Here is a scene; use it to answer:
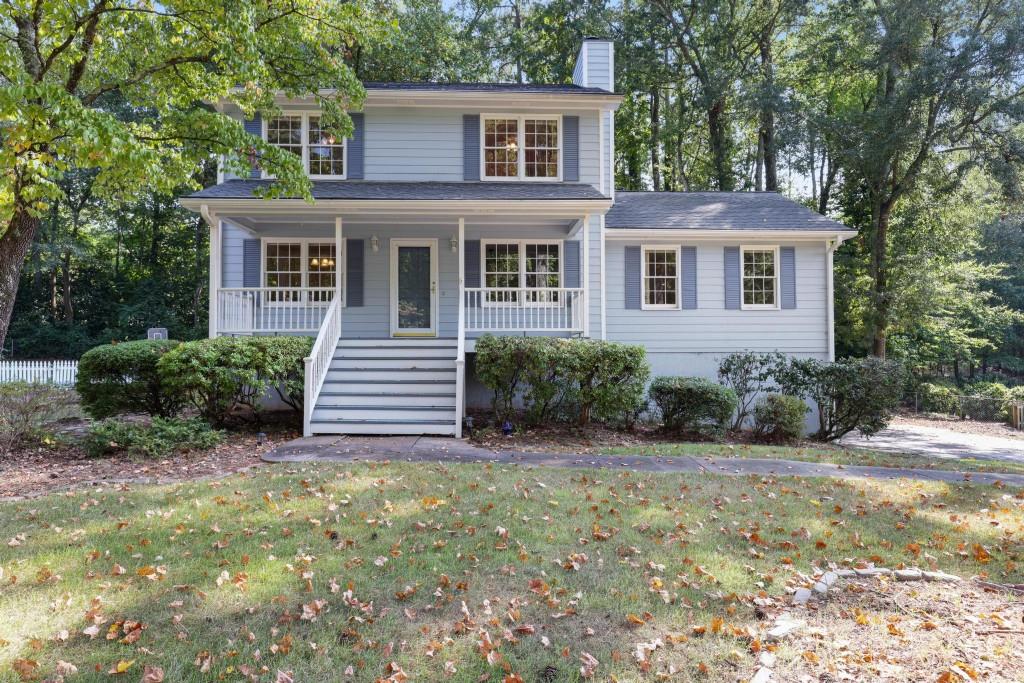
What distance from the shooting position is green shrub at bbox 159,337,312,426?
7.93m

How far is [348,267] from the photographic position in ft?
40.5

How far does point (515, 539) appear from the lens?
4.18 meters

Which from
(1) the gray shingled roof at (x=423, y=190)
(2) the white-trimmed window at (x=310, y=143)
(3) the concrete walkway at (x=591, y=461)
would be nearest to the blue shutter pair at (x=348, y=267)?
(1) the gray shingled roof at (x=423, y=190)

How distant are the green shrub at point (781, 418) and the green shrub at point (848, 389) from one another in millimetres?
923

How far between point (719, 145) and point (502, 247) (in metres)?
13.8

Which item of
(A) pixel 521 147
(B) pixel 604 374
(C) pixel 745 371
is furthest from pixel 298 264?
(C) pixel 745 371

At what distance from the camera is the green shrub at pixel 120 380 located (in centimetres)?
809

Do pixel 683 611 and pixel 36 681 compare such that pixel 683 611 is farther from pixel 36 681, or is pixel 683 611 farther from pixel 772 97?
pixel 772 97

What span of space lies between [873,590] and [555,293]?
31.9 feet

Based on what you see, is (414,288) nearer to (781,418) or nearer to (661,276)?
(661,276)

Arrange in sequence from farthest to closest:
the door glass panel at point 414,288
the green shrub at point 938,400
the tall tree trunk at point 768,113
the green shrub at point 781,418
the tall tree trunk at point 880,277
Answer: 1. the tall tree trunk at point 768,113
2. the green shrub at point 938,400
3. the tall tree trunk at point 880,277
4. the door glass panel at point 414,288
5. the green shrub at point 781,418

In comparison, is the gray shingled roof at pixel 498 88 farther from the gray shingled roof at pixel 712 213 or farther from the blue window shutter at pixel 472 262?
the blue window shutter at pixel 472 262

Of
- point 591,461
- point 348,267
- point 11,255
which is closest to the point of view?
point 591,461

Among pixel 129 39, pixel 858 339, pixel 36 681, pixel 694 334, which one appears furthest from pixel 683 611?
pixel 858 339
